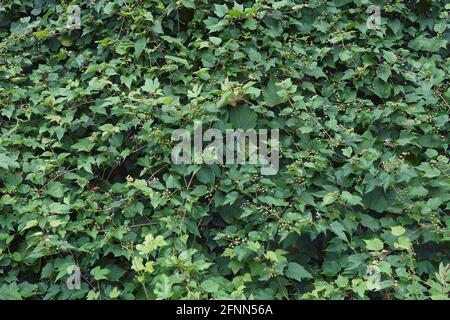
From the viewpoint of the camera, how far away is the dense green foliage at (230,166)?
257 centimetres

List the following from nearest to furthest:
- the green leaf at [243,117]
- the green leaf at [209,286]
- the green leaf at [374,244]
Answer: the green leaf at [209,286] < the green leaf at [374,244] < the green leaf at [243,117]

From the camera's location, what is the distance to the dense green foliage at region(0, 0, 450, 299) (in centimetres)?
257

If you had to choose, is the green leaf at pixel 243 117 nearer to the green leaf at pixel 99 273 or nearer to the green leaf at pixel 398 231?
the green leaf at pixel 398 231

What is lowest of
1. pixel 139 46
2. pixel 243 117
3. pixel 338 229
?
pixel 338 229

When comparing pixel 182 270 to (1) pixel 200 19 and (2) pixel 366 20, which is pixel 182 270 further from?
(2) pixel 366 20

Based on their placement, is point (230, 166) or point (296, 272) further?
point (230, 166)

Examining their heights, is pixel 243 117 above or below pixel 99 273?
above

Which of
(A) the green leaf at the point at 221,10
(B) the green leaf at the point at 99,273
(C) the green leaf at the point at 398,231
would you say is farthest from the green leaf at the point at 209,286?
(A) the green leaf at the point at 221,10

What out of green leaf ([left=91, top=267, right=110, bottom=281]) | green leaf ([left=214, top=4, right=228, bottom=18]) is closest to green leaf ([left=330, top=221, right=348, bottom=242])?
green leaf ([left=91, top=267, right=110, bottom=281])

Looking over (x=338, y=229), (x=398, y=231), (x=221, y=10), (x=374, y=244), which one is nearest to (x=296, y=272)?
(x=338, y=229)

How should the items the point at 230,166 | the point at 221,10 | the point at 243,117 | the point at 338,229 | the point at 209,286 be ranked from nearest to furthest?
Result: the point at 209,286, the point at 338,229, the point at 230,166, the point at 243,117, the point at 221,10

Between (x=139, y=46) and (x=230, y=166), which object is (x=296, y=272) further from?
(x=139, y=46)

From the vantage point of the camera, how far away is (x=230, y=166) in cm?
273

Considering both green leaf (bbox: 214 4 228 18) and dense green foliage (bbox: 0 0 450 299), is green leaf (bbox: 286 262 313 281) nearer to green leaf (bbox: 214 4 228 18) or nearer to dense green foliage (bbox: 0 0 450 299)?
dense green foliage (bbox: 0 0 450 299)
